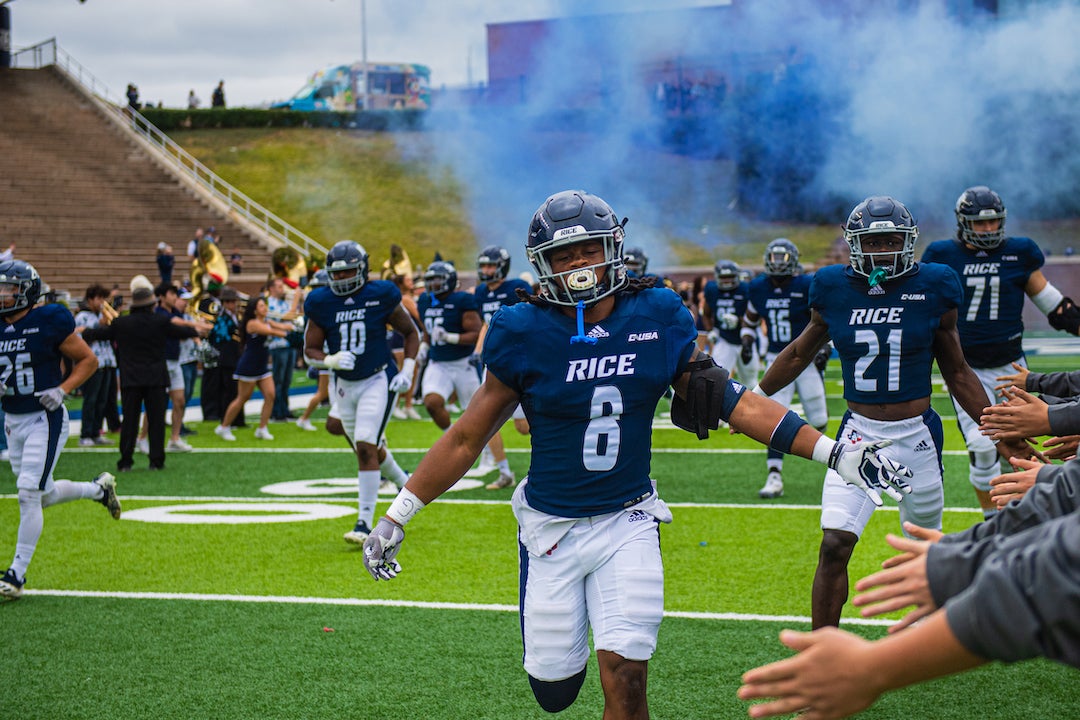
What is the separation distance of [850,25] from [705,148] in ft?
31.7

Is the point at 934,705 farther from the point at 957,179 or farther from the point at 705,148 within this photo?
the point at 705,148

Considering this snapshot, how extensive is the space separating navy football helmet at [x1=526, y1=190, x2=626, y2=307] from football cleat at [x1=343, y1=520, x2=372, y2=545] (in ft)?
14.1

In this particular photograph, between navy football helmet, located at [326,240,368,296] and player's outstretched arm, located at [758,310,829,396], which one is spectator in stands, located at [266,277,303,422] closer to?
navy football helmet, located at [326,240,368,296]

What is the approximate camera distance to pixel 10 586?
A: 657 cm

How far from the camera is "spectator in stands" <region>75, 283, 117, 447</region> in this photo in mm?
13375

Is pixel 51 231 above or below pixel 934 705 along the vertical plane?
above

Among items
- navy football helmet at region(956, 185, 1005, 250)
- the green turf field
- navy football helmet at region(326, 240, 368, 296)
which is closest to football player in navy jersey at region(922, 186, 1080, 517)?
navy football helmet at region(956, 185, 1005, 250)

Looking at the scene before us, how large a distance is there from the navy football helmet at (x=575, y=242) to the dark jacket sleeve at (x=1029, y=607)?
6.71 feet

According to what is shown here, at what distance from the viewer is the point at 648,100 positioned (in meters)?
39.3

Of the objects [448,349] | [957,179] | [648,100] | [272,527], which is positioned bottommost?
[272,527]

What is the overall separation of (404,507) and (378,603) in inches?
105

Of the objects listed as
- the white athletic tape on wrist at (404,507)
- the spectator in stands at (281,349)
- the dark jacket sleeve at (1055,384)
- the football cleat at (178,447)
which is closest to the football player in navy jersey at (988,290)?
the dark jacket sleeve at (1055,384)

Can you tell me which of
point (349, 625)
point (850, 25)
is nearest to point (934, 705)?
point (349, 625)

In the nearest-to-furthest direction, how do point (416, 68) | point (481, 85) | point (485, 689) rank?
point (485, 689) → point (481, 85) → point (416, 68)
